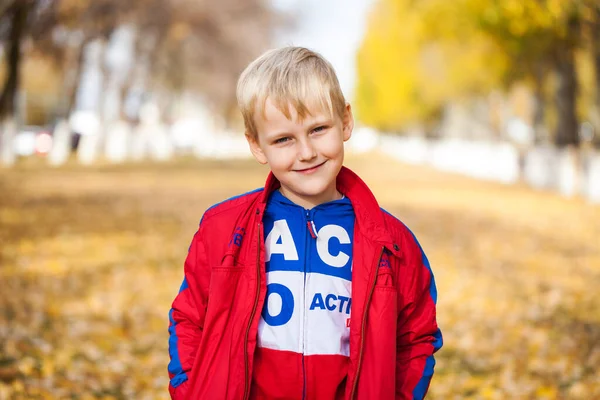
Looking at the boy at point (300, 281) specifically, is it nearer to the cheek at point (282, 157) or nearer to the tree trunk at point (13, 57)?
the cheek at point (282, 157)

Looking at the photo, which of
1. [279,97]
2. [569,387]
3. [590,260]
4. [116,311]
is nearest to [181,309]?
[279,97]

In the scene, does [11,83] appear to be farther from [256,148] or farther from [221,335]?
[221,335]

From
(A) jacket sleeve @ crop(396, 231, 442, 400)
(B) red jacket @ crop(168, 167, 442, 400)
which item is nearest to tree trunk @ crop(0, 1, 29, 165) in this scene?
(B) red jacket @ crop(168, 167, 442, 400)

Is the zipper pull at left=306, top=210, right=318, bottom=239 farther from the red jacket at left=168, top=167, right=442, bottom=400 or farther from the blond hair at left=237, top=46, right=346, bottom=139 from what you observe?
the blond hair at left=237, top=46, right=346, bottom=139

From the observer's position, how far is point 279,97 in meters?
2.15

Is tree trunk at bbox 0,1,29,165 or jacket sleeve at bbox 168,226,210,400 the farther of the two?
tree trunk at bbox 0,1,29,165

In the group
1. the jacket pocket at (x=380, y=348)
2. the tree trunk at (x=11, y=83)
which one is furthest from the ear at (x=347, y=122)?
the tree trunk at (x=11, y=83)

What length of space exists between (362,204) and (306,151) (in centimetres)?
24

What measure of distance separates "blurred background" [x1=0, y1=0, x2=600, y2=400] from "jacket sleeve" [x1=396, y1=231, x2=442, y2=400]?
791 millimetres

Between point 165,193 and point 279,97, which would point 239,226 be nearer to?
point 279,97

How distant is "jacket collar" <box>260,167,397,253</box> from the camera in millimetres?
2217

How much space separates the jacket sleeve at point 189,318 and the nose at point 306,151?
0.37m

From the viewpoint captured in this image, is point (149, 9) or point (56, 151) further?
point (149, 9)

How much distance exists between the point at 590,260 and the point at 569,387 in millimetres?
5138
